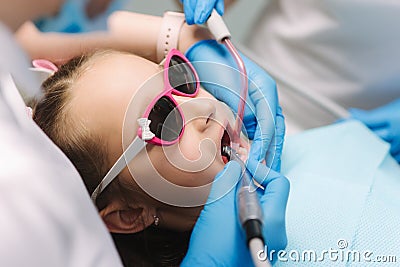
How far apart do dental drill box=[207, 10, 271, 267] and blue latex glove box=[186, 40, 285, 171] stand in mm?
13

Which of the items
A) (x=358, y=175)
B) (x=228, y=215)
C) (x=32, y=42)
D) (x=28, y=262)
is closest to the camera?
(x=28, y=262)

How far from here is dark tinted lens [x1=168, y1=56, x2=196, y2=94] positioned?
85 centimetres

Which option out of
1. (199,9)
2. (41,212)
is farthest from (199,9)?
(41,212)

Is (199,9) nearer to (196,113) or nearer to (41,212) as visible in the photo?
(196,113)

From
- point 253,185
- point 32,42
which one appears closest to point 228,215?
point 253,185

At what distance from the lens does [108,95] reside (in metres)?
0.81

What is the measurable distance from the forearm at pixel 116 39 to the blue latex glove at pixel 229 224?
0.33 meters

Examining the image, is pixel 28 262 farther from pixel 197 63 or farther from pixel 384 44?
pixel 384 44

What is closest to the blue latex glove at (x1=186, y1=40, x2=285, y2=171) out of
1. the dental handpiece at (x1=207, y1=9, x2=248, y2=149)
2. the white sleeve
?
the dental handpiece at (x1=207, y1=9, x2=248, y2=149)

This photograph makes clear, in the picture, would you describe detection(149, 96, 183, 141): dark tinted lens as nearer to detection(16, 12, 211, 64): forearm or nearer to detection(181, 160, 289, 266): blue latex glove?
detection(181, 160, 289, 266): blue latex glove

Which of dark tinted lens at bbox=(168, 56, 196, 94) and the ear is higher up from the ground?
dark tinted lens at bbox=(168, 56, 196, 94)

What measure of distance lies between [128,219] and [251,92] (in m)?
0.28

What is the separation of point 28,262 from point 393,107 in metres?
0.84

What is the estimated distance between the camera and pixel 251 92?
95cm
